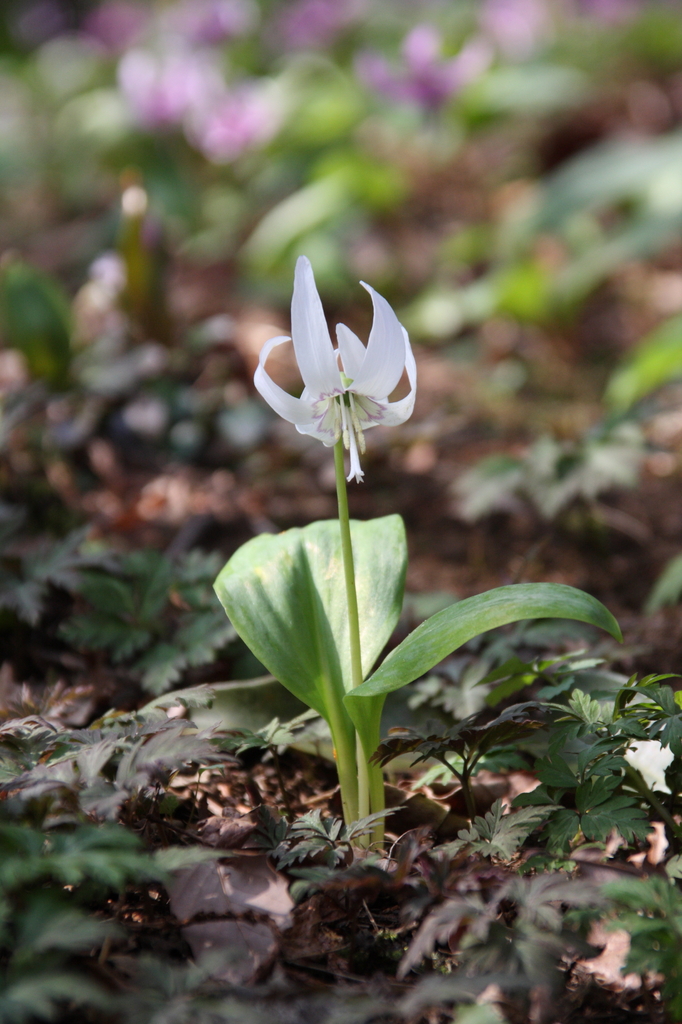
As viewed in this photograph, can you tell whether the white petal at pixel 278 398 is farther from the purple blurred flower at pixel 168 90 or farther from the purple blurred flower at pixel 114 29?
the purple blurred flower at pixel 114 29

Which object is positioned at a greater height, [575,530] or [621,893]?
[575,530]

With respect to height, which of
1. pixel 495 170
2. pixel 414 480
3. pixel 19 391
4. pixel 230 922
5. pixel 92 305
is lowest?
pixel 230 922

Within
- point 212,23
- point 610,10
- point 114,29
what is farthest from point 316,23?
point 610,10

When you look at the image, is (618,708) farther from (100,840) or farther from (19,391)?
(19,391)

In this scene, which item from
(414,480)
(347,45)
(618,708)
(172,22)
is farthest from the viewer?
(347,45)

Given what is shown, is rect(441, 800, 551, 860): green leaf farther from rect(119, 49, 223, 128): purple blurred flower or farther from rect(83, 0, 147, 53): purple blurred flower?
rect(83, 0, 147, 53): purple blurred flower

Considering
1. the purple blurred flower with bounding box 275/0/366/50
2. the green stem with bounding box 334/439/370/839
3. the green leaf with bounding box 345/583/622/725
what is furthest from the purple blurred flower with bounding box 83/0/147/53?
the green leaf with bounding box 345/583/622/725

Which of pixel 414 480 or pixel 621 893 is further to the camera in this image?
pixel 414 480

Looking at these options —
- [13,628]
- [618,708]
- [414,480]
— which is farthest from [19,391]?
[618,708]

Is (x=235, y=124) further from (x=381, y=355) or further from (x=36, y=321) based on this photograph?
(x=381, y=355)

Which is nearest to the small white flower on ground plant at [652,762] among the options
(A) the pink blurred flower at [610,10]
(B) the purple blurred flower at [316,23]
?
(B) the purple blurred flower at [316,23]
